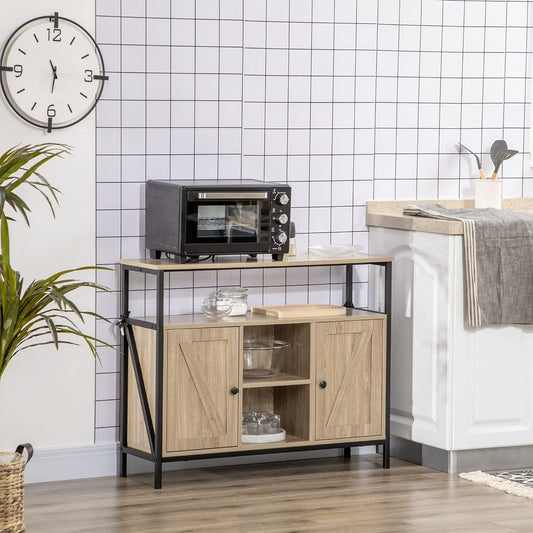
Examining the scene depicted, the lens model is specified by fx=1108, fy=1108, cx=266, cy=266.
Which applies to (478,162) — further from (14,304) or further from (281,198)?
(14,304)

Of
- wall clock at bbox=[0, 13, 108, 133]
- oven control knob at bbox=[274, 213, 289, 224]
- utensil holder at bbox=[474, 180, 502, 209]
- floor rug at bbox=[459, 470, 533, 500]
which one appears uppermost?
wall clock at bbox=[0, 13, 108, 133]

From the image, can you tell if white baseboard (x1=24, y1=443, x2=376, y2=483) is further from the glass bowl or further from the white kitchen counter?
the white kitchen counter

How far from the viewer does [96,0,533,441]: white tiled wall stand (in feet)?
13.8

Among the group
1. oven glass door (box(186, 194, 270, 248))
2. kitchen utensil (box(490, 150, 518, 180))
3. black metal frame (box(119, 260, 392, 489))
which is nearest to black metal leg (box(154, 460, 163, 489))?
black metal frame (box(119, 260, 392, 489))

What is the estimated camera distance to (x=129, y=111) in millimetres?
4199

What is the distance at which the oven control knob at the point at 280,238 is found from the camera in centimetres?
410

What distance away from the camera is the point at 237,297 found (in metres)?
4.20

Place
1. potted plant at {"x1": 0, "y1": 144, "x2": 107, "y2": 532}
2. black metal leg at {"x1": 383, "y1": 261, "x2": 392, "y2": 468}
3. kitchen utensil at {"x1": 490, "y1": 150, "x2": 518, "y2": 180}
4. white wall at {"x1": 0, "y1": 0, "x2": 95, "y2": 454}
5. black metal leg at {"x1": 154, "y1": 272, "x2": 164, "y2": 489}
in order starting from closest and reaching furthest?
potted plant at {"x1": 0, "y1": 144, "x2": 107, "y2": 532}
black metal leg at {"x1": 154, "y1": 272, "x2": 164, "y2": 489}
white wall at {"x1": 0, "y1": 0, "x2": 95, "y2": 454}
black metal leg at {"x1": 383, "y1": 261, "x2": 392, "y2": 468}
kitchen utensil at {"x1": 490, "y1": 150, "x2": 518, "y2": 180}

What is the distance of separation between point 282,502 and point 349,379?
1.98 feet

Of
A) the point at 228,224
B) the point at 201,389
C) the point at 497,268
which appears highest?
the point at 228,224

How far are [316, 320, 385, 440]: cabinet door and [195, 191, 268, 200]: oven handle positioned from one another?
55 cm

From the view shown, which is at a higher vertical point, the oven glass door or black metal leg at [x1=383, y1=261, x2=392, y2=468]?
the oven glass door

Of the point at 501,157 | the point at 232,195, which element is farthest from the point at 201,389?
the point at 501,157

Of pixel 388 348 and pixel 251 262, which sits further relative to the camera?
pixel 388 348
